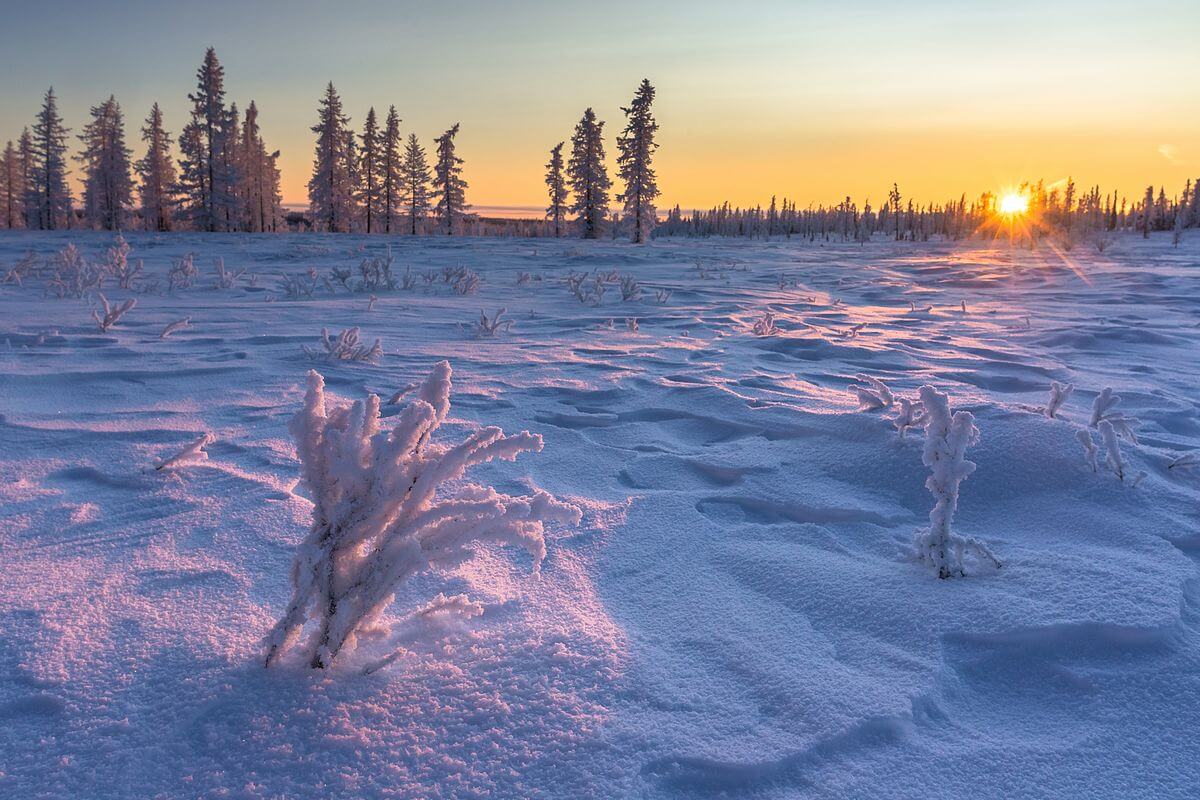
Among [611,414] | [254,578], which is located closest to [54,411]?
[254,578]

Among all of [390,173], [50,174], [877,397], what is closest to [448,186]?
[390,173]

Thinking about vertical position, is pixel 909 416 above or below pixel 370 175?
below

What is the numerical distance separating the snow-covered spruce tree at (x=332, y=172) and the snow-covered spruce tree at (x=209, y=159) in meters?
5.33

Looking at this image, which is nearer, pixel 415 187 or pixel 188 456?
pixel 188 456

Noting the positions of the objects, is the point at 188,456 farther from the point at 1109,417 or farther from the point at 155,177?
the point at 155,177

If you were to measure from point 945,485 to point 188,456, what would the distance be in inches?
84.1

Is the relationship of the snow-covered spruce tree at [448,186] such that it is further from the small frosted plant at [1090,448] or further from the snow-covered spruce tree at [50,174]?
the small frosted plant at [1090,448]

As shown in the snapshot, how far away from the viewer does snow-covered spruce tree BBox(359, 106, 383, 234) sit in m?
46.1

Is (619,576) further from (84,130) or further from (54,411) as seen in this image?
(84,130)

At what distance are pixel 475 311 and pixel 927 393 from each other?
5.29 metres

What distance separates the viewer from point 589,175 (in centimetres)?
3622

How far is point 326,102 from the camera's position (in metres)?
42.9

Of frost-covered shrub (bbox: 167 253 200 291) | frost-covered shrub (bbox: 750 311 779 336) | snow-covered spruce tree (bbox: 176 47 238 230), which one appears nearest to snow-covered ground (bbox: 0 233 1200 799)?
frost-covered shrub (bbox: 750 311 779 336)

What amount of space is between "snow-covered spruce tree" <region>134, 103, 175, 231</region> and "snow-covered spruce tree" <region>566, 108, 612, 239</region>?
78.9 ft
